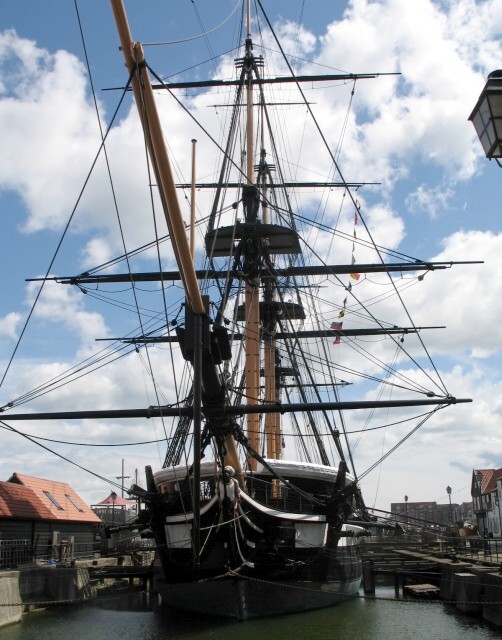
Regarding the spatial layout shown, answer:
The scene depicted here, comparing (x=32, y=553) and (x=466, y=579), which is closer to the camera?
(x=466, y=579)

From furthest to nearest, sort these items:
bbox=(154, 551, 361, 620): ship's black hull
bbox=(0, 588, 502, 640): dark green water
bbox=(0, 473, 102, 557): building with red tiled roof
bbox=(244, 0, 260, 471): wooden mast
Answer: bbox=(0, 473, 102, 557): building with red tiled roof
bbox=(244, 0, 260, 471): wooden mast
bbox=(154, 551, 361, 620): ship's black hull
bbox=(0, 588, 502, 640): dark green water

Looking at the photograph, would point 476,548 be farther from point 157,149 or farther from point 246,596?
point 157,149

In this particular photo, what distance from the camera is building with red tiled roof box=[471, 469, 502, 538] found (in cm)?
6232

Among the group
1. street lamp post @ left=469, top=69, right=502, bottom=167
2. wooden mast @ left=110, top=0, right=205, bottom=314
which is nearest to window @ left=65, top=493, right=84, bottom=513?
wooden mast @ left=110, top=0, right=205, bottom=314

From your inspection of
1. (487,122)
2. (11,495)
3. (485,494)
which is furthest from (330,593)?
(485,494)

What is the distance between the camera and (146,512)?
20172mm

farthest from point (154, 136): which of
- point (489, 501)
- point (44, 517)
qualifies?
point (489, 501)

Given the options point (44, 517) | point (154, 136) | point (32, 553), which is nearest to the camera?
point (154, 136)

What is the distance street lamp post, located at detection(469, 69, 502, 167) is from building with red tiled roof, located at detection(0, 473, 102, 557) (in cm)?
1906

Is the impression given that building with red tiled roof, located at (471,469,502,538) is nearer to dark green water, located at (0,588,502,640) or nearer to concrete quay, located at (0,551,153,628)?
concrete quay, located at (0,551,153,628)

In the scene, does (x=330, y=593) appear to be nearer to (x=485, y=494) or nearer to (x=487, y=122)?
(x=487, y=122)

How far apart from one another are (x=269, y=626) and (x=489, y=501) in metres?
55.0

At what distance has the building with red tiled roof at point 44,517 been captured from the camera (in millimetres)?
23500

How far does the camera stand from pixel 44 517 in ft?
83.7
